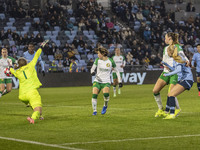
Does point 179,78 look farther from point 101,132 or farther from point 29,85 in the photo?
point 29,85

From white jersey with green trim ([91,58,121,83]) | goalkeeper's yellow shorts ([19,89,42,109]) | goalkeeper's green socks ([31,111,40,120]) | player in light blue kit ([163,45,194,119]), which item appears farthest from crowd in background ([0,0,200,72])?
player in light blue kit ([163,45,194,119])

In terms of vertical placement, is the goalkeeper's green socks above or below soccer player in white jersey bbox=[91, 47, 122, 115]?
below

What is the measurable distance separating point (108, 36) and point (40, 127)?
28091 millimetres

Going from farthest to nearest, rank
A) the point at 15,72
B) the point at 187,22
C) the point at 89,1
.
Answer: the point at 187,22 → the point at 89,1 → the point at 15,72

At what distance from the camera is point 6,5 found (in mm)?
37562

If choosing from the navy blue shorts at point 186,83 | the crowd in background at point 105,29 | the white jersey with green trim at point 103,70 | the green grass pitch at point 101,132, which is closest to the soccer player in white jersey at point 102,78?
the white jersey with green trim at point 103,70

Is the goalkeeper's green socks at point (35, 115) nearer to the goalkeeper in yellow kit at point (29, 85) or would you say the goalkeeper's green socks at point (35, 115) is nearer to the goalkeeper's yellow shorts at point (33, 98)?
the goalkeeper in yellow kit at point (29, 85)

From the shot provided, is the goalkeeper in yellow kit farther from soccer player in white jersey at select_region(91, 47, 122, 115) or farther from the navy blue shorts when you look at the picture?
the navy blue shorts

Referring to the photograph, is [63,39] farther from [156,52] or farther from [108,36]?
[156,52]

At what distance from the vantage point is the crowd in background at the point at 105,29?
34906 millimetres

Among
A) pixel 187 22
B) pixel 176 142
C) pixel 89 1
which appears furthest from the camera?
pixel 187 22

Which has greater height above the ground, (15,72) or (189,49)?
(15,72)

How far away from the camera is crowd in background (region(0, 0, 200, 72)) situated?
34906 millimetres

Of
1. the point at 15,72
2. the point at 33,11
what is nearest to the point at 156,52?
the point at 33,11
